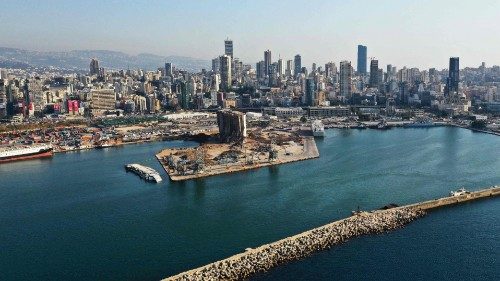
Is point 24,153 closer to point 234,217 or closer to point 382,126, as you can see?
point 234,217

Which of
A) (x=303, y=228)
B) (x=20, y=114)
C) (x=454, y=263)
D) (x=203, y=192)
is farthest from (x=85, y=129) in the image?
(x=454, y=263)

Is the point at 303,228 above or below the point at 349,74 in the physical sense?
below

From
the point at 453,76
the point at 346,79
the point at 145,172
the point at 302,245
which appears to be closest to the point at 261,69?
the point at 346,79

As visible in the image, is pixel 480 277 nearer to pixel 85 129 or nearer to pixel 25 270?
pixel 25 270

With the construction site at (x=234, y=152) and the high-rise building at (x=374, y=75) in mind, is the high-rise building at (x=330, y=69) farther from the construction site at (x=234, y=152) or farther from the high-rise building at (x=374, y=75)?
the construction site at (x=234, y=152)

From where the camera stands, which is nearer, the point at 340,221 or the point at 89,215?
the point at 340,221
